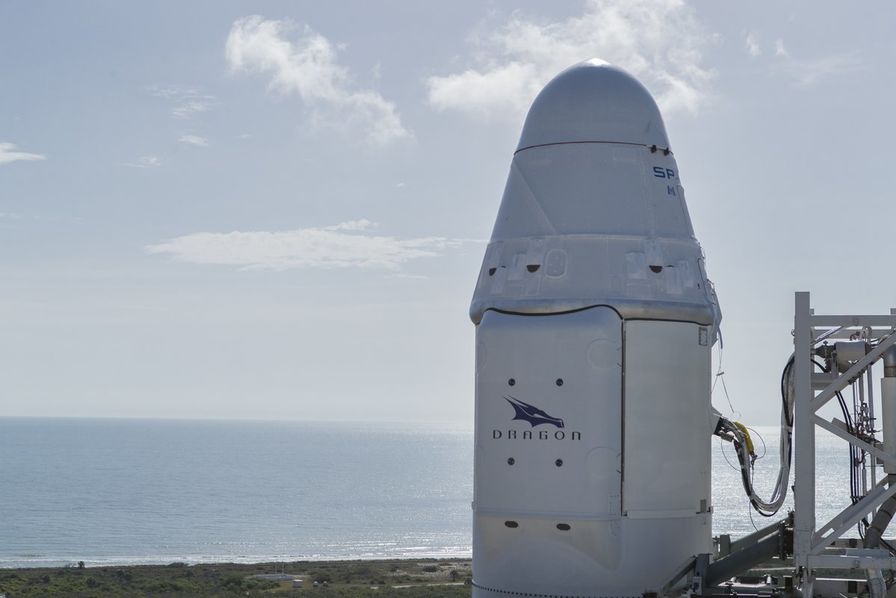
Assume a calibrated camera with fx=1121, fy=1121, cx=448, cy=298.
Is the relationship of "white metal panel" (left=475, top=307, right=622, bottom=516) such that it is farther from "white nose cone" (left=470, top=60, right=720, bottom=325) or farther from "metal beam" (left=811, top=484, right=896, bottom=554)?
"metal beam" (left=811, top=484, right=896, bottom=554)

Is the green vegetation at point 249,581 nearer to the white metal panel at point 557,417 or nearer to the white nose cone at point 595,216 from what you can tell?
the white metal panel at point 557,417

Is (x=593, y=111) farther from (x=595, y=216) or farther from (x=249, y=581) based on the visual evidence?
(x=249, y=581)

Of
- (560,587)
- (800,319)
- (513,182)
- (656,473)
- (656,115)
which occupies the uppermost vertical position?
(656,115)

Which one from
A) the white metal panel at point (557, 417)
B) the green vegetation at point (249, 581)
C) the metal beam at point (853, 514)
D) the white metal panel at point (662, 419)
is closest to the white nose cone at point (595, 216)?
the white metal panel at point (662, 419)

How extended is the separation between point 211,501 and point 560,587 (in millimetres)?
145837

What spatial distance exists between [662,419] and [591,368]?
4.44ft

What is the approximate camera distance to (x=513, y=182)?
17.7m

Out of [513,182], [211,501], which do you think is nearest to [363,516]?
[211,501]

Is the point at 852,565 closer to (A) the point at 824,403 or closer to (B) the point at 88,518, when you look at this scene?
(A) the point at 824,403

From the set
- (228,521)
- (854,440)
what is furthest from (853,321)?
(228,521)

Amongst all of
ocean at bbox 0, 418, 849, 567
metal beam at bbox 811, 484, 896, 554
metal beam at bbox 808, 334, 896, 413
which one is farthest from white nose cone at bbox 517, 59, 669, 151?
ocean at bbox 0, 418, 849, 567

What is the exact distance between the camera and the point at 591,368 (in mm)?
15852

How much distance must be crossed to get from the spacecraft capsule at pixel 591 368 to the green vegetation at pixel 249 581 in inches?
1112

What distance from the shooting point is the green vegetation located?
156ft
